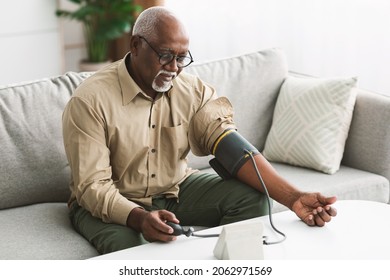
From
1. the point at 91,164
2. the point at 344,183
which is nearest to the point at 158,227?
the point at 91,164

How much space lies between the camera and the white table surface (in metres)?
1.68

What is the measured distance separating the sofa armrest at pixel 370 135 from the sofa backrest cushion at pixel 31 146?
3.73 ft

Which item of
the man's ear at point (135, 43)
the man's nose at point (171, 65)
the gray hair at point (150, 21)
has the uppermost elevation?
the gray hair at point (150, 21)

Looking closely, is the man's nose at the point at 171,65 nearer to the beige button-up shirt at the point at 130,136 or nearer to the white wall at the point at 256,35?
the beige button-up shirt at the point at 130,136

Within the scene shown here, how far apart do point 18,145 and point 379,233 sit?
4.13 ft

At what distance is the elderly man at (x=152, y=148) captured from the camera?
2055 millimetres

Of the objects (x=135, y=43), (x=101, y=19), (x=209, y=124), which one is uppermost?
(x=135, y=43)

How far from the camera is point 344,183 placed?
258cm

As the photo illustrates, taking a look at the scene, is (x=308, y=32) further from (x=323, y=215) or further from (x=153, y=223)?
(x=153, y=223)

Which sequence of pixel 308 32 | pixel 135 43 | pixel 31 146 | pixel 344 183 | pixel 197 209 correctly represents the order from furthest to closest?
pixel 308 32 < pixel 344 183 < pixel 31 146 < pixel 197 209 < pixel 135 43

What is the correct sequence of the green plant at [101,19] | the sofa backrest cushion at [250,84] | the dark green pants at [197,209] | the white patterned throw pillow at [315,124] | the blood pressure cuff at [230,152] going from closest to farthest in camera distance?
the dark green pants at [197,209] → the blood pressure cuff at [230,152] → the white patterned throw pillow at [315,124] → the sofa backrest cushion at [250,84] → the green plant at [101,19]

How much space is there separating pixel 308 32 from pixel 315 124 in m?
0.93

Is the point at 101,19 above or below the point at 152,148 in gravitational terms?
below

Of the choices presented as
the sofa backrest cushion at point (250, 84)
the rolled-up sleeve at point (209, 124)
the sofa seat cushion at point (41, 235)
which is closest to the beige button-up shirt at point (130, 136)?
the rolled-up sleeve at point (209, 124)
